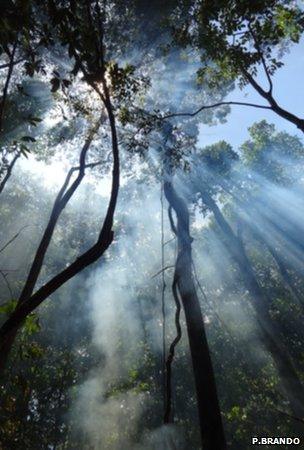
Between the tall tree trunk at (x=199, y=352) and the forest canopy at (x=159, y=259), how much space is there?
36mm

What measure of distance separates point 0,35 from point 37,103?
43.7 ft

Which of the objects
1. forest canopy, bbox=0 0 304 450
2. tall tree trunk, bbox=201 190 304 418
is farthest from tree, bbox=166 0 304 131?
tall tree trunk, bbox=201 190 304 418

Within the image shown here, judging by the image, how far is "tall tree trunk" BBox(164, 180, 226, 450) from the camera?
6422 mm

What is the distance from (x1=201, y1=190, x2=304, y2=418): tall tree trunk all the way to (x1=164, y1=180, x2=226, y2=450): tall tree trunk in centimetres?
642

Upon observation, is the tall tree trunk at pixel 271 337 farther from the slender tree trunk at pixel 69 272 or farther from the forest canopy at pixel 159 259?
the slender tree trunk at pixel 69 272

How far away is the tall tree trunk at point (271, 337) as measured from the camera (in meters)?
11.9

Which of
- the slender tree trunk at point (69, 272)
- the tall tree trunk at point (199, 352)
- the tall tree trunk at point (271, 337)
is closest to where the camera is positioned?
the slender tree trunk at point (69, 272)

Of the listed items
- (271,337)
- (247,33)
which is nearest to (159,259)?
(271,337)

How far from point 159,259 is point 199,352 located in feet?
72.5

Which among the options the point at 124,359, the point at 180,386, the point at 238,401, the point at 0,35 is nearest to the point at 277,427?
the point at 238,401

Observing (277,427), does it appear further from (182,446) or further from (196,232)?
(196,232)

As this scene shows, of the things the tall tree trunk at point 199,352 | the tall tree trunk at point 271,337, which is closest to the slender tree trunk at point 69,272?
the tall tree trunk at point 199,352

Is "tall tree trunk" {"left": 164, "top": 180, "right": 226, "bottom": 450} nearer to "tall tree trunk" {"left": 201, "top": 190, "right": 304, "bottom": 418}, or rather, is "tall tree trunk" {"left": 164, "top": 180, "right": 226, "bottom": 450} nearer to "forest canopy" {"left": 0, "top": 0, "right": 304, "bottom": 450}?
"forest canopy" {"left": 0, "top": 0, "right": 304, "bottom": 450}

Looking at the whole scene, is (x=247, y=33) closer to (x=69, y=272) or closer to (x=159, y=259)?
(x=69, y=272)
